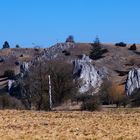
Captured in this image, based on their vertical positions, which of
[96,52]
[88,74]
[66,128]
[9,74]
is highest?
[96,52]

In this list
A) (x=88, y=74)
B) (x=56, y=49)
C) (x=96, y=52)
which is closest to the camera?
(x=88, y=74)

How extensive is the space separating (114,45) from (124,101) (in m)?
77.7

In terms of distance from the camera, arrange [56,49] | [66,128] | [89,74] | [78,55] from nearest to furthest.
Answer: [66,128] < [89,74] < [78,55] < [56,49]

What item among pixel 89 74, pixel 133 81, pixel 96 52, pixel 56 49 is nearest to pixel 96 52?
pixel 96 52

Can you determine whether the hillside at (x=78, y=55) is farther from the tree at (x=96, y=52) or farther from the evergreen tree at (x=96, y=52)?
the evergreen tree at (x=96, y=52)

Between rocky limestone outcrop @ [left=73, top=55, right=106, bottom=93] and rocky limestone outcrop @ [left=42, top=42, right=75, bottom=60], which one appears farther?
rocky limestone outcrop @ [left=42, top=42, right=75, bottom=60]

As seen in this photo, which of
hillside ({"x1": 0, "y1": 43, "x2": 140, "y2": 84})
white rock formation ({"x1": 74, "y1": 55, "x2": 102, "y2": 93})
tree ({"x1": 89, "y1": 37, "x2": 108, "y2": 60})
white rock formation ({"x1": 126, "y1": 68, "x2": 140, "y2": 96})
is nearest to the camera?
white rock formation ({"x1": 126, "y1": 68, "x2": 140, "y2": 96})

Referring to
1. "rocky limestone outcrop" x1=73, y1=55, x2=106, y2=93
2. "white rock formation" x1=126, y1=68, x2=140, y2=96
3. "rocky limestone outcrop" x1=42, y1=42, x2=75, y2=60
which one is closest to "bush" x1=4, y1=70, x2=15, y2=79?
"rocky limestone outcrop" x1=42, y1=42, x2=75, y2=60

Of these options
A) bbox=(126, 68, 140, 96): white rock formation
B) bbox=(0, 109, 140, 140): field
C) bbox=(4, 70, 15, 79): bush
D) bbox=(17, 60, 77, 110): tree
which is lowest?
bbox=(0, 109, 140, 140): field

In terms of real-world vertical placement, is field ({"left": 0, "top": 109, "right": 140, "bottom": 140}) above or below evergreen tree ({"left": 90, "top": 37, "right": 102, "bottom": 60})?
below

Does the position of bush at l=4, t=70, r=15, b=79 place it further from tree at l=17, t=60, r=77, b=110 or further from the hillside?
tree at l=17, t=60, r=77, b=110

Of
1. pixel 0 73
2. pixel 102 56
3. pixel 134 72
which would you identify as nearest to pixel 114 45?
pixel 102 56

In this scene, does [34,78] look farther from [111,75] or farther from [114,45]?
[114,45]

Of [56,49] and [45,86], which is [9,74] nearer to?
[56,49]
